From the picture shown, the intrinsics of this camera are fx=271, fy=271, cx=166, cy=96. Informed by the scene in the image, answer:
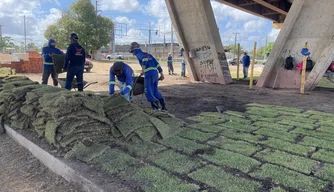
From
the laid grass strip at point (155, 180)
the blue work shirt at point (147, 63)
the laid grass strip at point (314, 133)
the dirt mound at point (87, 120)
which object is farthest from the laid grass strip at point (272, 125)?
the laid grass strip at point (155, 180)

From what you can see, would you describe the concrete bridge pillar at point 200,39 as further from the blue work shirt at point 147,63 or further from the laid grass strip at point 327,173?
the laid grass strip at point 327,173

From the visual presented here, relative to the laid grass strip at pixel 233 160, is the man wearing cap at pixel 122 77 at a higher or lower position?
higher

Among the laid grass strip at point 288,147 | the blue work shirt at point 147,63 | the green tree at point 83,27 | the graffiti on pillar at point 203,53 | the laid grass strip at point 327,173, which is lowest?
the laid grass strip at point 327,173

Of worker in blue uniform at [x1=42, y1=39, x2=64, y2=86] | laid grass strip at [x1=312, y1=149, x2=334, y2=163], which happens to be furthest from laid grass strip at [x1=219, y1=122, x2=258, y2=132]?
worker in blue uniform at [x1=42, y1=39, x2=64, y2=86]

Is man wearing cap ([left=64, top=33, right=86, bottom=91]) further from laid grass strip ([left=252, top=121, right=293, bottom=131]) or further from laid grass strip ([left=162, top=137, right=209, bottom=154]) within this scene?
laid grass strip ([left=252, top=121, right=293, bottom=131])

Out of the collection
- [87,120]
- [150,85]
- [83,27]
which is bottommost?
[87,120]

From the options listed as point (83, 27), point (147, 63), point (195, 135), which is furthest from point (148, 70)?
point (83, 27)

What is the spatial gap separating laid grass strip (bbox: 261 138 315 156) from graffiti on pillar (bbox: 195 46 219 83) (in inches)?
369

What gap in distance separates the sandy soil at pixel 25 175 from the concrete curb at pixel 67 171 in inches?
2.6

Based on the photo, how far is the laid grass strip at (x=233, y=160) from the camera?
3.41 m

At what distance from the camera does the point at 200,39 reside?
536 inches

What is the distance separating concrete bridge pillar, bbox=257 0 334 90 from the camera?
10.1 meters

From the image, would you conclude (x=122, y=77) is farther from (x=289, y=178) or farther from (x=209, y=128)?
(x=289, y=178)

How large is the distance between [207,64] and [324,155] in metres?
10.3
